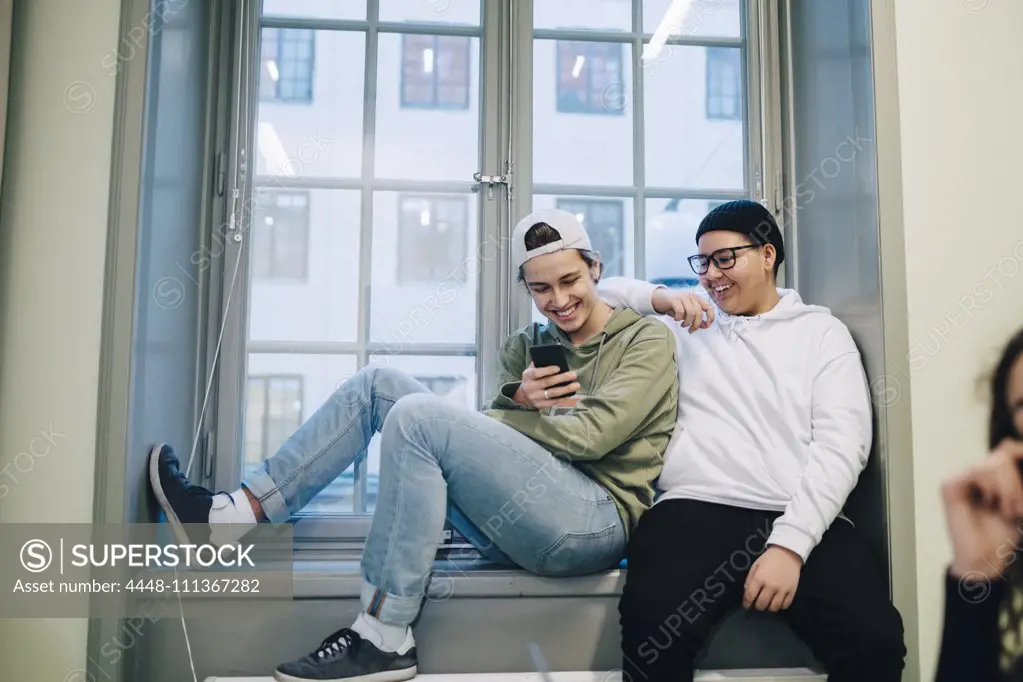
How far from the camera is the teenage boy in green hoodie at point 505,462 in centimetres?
129

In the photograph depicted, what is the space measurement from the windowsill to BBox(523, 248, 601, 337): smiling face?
1.58ft

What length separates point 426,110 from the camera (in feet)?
6.16

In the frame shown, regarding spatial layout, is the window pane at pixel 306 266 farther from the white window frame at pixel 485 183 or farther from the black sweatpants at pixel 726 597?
the black sweatpants at pixel 726 597

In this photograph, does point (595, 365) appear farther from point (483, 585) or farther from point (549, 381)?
point (483, 585)

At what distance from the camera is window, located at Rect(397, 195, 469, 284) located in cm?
185

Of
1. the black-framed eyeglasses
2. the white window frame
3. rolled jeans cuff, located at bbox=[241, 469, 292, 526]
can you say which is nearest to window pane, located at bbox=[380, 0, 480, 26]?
the white window frame

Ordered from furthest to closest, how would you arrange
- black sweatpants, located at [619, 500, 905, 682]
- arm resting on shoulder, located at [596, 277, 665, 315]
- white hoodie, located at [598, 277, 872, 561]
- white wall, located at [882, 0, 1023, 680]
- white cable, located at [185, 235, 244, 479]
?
white cable, located at [185, 235, 244, 479]
arm resting on shoulder, located at [596, 277, 665, 315]
white wall, located at [882, 0, 1023, 680]
white hoodie, located at [598, 277, 872, 561]
black sweatpants, located at [619, 500, 905, 682]

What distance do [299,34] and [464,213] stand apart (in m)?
0.58

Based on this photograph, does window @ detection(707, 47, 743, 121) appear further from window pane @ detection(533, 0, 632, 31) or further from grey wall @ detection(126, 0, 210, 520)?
grey wall @ detection(126, 0, 210, 520)

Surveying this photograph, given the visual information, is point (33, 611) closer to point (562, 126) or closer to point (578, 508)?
point (578, 508)

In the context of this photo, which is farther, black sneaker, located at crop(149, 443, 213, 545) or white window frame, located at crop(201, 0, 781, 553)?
white window frame, located at crop(201, 0, 781, 553)

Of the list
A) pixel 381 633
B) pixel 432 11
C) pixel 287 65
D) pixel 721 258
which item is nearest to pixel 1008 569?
pixel 721 258

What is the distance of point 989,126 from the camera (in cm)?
152

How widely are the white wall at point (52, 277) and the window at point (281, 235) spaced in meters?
0.44
